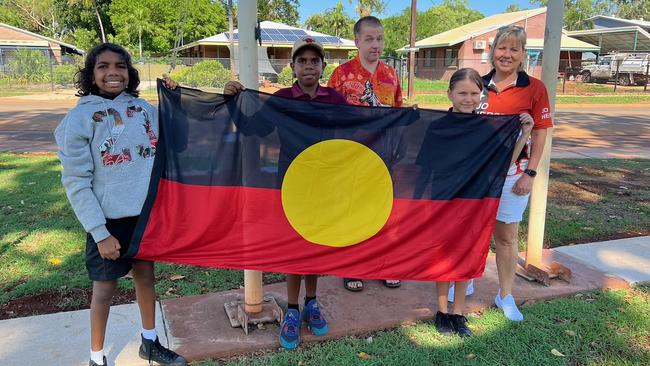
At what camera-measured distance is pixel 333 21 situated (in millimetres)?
63719

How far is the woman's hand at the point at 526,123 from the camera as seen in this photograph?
3164 millimetres

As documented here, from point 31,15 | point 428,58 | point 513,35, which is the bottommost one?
point 513,35

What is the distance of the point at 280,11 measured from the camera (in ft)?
202

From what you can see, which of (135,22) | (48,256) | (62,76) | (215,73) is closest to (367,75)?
(48,256)

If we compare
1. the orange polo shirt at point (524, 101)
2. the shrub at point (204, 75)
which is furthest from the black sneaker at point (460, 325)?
the shrub at point (204, 75)

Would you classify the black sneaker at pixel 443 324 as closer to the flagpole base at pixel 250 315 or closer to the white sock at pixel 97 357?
the flagpole base at pixel 250 315

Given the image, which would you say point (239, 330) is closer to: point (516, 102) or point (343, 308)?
point (343, 308)

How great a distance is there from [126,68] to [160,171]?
590mm

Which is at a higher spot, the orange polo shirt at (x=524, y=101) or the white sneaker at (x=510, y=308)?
the orange polo shirt at (x=524, y=101)

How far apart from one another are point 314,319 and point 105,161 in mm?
1595

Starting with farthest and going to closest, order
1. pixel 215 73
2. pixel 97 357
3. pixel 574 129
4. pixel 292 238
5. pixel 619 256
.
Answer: pixel 215 73 → pixel 574 129 → pixel 619 256 → pixel 292 238 → pixel 97 357

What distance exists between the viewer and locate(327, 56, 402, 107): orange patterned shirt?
3.66 meters

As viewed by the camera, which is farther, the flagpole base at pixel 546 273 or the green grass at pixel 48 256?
the flagpole base at pixel 546 273

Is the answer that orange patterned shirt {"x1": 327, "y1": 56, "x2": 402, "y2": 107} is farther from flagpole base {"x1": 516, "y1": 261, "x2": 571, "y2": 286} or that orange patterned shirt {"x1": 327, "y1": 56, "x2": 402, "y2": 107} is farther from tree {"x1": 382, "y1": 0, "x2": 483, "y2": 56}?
tree {"x1": 382, "y1": 0, "x2": 483, "y2": 56}
